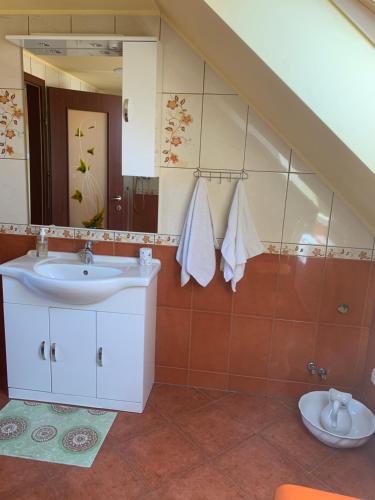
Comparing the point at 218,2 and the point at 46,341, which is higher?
the point at 218,2

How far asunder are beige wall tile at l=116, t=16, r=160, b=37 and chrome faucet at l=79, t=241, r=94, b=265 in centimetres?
118

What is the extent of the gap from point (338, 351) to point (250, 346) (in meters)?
0.51

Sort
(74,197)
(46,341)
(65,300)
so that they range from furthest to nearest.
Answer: (74,197)
(46,341)
(65,300)

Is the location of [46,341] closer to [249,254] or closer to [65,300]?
[65,300]

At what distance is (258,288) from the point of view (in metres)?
2.32

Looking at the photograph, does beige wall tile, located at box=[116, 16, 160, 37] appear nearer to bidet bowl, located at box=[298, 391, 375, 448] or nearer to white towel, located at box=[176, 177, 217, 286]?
white towel, located at box=[176, 177, 217, 286]

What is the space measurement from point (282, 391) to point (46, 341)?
1.44 meters

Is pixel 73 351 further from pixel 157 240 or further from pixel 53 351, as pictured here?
pixel 157 240

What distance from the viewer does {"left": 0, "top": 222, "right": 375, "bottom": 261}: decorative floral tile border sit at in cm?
221

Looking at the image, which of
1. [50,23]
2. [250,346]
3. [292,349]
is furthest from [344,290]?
[50,23]

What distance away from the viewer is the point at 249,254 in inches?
87.4

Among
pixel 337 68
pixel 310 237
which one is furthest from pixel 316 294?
pixel 337 68

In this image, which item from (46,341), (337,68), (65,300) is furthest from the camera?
(46,341)

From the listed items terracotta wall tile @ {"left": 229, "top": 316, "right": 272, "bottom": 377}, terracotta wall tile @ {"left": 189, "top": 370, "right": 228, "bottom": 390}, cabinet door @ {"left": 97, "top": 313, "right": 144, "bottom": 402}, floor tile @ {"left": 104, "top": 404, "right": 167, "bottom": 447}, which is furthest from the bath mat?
terracotta wall tile @ {"left": 229, "top": 316, "right": 272, "bottom": 377}
